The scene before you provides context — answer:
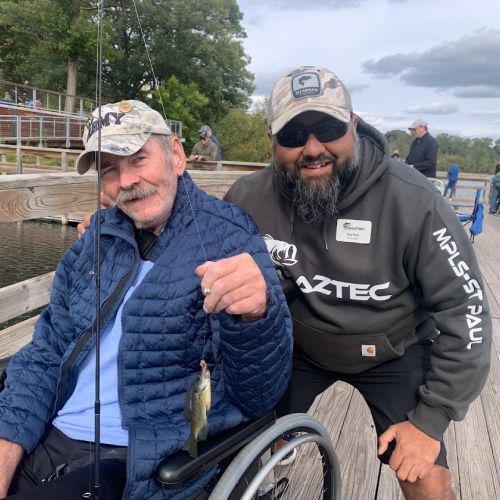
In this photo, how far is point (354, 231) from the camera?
5.76 ft

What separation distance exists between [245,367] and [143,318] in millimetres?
373

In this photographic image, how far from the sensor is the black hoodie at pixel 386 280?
163 centimetres

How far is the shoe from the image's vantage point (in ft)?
5.60

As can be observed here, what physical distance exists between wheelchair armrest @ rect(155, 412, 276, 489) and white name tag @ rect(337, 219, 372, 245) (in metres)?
0.63

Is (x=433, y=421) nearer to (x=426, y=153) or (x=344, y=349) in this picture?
(x=344, y=349)

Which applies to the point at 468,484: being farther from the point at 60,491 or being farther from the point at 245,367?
the point at 60,491

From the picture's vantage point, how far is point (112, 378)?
5.56 feet

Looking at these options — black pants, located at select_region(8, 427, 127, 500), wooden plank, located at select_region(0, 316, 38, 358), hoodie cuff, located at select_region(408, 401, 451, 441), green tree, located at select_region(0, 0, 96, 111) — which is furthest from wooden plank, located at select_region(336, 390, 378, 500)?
green tree, located at select_region(0, 0, 96, 111)

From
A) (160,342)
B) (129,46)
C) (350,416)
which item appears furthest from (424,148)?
(160,342)

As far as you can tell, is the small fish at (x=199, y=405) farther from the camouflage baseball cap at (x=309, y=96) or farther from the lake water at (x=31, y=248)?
the lake water at (x=31, y=248)

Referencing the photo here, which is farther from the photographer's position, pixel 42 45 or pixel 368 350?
pixel 42 45

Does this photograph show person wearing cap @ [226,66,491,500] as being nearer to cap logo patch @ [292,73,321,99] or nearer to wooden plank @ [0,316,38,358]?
cap logo patch @ [292,73,321,99]

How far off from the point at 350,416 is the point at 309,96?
1.83m

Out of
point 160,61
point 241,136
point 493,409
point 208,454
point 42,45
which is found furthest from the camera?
point 241,136
